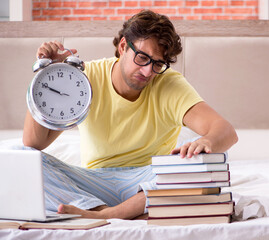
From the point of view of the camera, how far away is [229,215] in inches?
49.0

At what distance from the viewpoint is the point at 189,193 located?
4.04ft

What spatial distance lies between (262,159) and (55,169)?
1.47 m

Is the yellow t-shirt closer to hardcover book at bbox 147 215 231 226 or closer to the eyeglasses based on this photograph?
the eyeglasses

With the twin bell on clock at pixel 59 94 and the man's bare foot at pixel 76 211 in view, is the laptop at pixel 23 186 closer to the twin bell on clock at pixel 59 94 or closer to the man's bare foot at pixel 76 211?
the man's bare foot at pixel 76 211

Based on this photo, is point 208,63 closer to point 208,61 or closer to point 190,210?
point 208,61

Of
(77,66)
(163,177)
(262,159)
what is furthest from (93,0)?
(163,177)

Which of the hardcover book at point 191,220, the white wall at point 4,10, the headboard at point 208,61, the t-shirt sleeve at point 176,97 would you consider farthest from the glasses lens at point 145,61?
the white wall at point 4,10

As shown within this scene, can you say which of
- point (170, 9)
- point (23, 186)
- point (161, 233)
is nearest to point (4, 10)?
point (170, 9)

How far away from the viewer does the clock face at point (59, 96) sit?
5.11ft

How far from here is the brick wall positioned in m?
3.91

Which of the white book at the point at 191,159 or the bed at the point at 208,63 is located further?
the bed at the point at 208,63

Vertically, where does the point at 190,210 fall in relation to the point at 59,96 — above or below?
below

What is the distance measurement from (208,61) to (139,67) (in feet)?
4.36

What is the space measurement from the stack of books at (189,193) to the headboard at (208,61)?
5.84 feet
